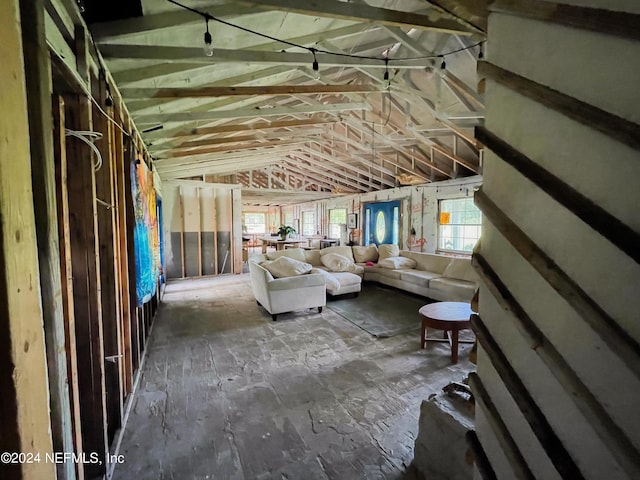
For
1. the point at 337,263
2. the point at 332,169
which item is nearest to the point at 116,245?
the point at 337,263

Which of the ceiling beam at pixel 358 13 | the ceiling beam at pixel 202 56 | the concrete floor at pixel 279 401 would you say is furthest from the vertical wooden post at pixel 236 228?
the ceiling beam at pixel 358 13

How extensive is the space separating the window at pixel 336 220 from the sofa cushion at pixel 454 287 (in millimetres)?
6471

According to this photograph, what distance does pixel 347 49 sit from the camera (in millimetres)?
3787

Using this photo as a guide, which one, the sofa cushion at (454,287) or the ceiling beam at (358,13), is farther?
the sofa cushion at (454,287)

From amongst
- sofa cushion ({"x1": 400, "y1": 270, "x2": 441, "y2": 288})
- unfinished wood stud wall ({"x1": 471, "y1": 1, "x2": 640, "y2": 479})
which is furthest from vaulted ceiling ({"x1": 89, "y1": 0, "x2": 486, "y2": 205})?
sofa cushion ({"x1": 400, "y1": 270, "x2": 441, "y2": 288})

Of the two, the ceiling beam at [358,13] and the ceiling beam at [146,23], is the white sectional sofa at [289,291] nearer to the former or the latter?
the ceiling beam at [146,23]

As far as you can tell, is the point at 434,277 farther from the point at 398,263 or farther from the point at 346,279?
the point at 346,279

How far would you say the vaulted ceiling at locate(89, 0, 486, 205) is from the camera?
5.75 feet

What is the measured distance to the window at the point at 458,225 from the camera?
627 cm

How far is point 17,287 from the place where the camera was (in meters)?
0.61

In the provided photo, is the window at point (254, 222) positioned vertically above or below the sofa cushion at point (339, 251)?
above

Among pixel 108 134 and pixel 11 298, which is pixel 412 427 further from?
pixel 108 134

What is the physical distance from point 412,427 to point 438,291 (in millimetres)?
2908

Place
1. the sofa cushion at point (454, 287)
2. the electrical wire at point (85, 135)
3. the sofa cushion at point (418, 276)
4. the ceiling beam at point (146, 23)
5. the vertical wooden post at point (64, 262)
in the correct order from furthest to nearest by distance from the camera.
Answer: the sofa cushion at point (418, 276), the sofa cushion at point (454, 287), the ceiling beam at point (146, 23), the electrical wire at point (85, 135), the vertical wooden post at point (64, 262)
